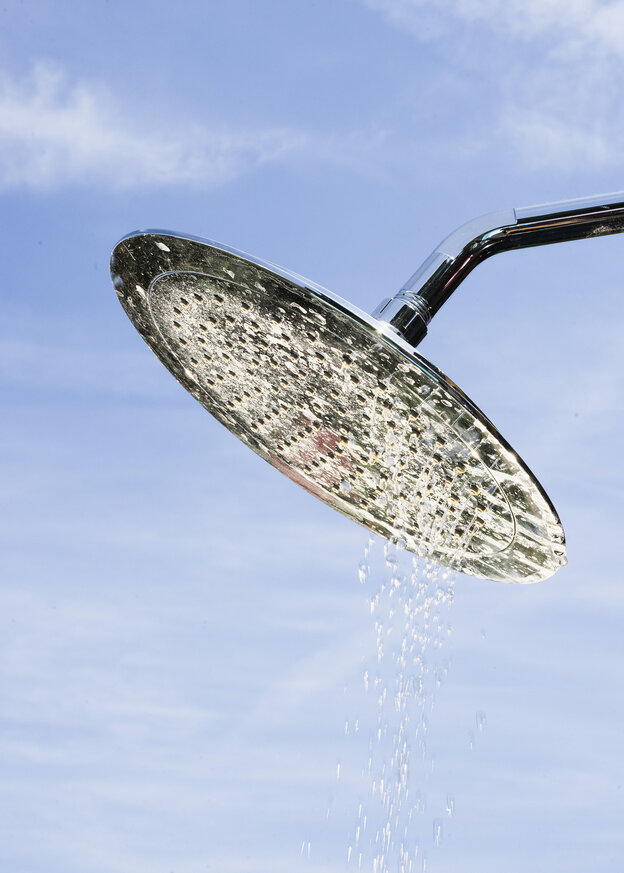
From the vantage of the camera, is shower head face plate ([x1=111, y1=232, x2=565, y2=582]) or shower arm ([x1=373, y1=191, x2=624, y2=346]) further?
shower arm ([x1=373, y1=191, x2=624, y2=346])

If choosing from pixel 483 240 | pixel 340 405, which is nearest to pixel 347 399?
pixel 340 405

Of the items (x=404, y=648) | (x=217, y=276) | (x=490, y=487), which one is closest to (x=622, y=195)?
(x=490, y=487)

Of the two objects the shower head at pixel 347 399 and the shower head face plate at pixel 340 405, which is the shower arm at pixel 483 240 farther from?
the shower head face plate at pixel 340 405

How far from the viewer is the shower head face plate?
1163mm

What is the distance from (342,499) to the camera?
157 centimetres

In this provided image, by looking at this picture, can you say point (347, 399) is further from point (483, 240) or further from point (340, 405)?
point (483, 240)

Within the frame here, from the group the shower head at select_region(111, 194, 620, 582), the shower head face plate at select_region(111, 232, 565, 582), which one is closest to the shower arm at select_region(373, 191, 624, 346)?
the shower head at select_region(111, 194, 620, 582)

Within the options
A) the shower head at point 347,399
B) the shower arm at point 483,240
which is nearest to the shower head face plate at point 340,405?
the shower head at point 347,399

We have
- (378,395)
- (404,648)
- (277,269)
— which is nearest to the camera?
(277,269)

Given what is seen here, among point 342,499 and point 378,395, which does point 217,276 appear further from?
point 342,499

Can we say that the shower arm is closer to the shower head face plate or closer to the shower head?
the shower head

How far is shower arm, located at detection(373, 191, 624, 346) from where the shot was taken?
130 cm

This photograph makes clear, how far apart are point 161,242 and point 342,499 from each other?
1.73ft

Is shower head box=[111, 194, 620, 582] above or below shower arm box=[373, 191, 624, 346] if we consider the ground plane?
below
